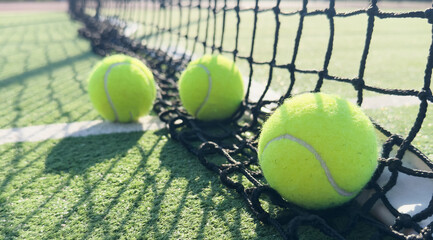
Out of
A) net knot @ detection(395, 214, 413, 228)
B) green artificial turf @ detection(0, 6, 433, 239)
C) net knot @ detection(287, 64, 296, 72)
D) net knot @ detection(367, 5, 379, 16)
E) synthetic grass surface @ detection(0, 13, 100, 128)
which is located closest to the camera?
net knot @ detection(395, 214, 413, 228)

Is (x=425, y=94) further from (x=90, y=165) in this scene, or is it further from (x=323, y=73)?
(x=90, y=165)

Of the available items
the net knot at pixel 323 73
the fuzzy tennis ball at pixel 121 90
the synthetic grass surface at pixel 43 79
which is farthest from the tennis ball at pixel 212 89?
the synthetic grass surface at pixel 43 79

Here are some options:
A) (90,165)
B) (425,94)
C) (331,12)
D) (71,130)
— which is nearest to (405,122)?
(331,12)

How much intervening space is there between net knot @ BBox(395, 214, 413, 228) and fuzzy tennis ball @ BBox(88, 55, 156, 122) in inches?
62.3

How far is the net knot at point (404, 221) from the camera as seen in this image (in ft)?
4.11

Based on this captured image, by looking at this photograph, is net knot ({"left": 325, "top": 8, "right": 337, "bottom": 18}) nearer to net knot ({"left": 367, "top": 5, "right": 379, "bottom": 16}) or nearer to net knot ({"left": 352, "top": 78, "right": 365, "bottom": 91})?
net knot ({"left": 367, "top": 5, "right": 379, "bottom": 16})

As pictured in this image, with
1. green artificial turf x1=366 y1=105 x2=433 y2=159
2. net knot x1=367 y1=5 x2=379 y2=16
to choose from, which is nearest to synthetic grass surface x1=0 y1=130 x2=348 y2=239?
net knot x1=367 y1=5 x2=379 y2=16

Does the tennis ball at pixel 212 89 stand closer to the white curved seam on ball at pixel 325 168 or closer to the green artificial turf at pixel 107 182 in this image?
the green artificial turf at pixel 107 182

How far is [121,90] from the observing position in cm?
225

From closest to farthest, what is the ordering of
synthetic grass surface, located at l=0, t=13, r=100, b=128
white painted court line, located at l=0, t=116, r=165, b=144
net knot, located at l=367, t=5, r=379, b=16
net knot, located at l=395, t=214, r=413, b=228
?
net knot, located at l=395, t=214, r=413, b=228 → net knot, located at l=367, t=5, r=379, b=16 → white painted court line, located at l=0, t=116, r=165, b=144 → synthetic grass surface, located at l=0, t=13, r=100, b=128

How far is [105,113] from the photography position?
7.67 feet

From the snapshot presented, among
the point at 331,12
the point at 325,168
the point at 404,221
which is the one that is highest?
the point at 331,12

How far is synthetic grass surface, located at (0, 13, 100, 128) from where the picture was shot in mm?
2588

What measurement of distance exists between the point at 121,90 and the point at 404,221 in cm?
166
